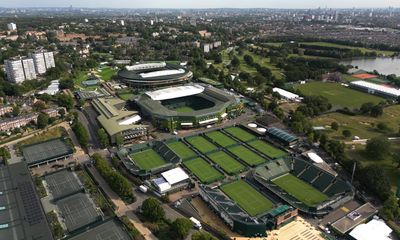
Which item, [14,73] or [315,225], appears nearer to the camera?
[315,225]

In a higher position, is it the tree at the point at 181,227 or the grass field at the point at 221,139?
the tree at the point at 181,227

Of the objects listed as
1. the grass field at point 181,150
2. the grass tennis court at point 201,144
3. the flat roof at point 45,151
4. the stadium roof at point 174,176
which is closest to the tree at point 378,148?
the grass tennis court at point 201,144

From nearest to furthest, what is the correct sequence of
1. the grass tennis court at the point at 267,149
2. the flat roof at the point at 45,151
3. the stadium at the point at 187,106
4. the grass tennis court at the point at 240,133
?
the flat roof at the point at 45,151
the grass tennis court at the point at 267,149
the grass tennis court at the point at 240,133
the stadium at the point at 187,106

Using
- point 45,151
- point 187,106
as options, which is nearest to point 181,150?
point 45,151

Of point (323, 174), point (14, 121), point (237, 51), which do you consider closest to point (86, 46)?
point (237, 51)

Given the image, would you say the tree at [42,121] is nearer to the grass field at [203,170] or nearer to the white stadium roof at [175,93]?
the white stadium roof at [175,93]

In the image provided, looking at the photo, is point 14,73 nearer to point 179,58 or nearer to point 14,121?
point 14,121
